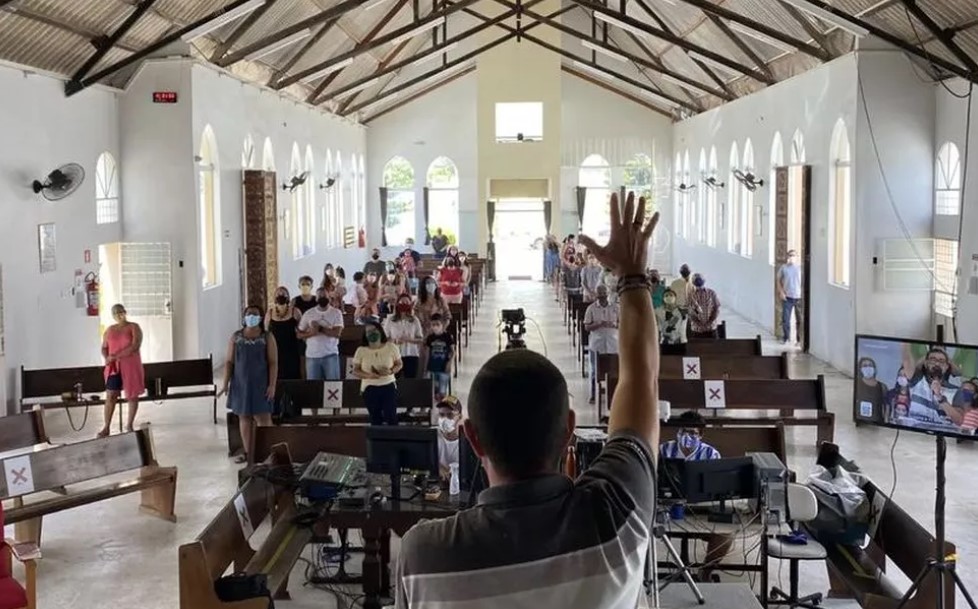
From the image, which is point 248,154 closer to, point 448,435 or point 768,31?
point 768,31

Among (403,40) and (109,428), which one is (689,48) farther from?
(109,428)

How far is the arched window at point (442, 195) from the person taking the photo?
116 ft

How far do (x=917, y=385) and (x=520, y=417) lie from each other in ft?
13.9

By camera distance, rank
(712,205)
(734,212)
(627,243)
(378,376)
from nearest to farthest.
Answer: (627,243) < (378,376) < (734,212) < (712,205)

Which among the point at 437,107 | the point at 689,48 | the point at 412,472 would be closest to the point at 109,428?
the point at 412,472

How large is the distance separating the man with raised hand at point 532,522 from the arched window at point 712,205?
2664 centimetres

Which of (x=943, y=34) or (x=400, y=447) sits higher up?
(x=943, y=34)

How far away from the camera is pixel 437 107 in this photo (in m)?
35.1

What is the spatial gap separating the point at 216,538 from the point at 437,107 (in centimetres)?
2999

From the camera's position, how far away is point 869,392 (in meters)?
6.01

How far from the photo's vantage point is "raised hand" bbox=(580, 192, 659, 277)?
2443mm

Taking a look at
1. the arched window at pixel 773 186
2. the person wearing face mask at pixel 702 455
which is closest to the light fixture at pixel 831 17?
the arched window at pixel 773 186

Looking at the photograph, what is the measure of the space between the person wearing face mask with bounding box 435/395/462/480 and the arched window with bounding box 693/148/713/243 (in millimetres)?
22731

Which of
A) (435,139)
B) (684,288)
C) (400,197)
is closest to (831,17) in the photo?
(684,288)
